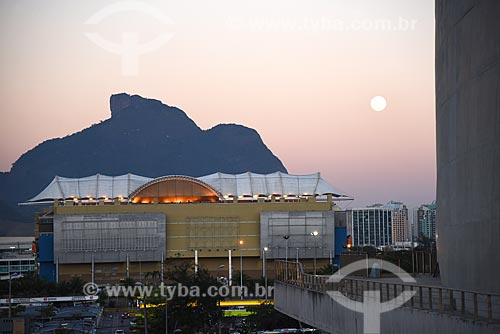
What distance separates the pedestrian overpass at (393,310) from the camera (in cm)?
1623

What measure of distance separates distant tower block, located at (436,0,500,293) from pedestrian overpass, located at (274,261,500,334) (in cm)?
61

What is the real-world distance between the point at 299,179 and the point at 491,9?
414ft

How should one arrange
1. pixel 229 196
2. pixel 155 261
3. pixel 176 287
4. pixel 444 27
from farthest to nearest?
1. pixel 229 196
2. pixel 155 261
3. pixel 176 287
4. pixel 444 27

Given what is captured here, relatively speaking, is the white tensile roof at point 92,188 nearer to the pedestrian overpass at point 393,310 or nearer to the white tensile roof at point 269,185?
the white tensile roof at point 269,185

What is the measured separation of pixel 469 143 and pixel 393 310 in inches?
146

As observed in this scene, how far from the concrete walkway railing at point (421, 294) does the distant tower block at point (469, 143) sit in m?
0.36

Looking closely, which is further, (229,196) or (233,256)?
(229,196)

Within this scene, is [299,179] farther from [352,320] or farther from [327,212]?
[352,320]

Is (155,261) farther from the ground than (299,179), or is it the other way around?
(299,179)

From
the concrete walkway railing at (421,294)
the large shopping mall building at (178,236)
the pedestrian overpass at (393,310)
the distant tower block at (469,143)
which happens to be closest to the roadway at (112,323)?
the large shopping mall building at (178,236)

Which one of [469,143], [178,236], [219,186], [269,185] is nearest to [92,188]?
[219,186]

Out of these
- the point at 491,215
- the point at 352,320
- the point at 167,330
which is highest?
the point at 491,215

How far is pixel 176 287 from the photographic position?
62.9 meters

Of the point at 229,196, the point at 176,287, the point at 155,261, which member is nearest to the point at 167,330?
the point at 176,287
